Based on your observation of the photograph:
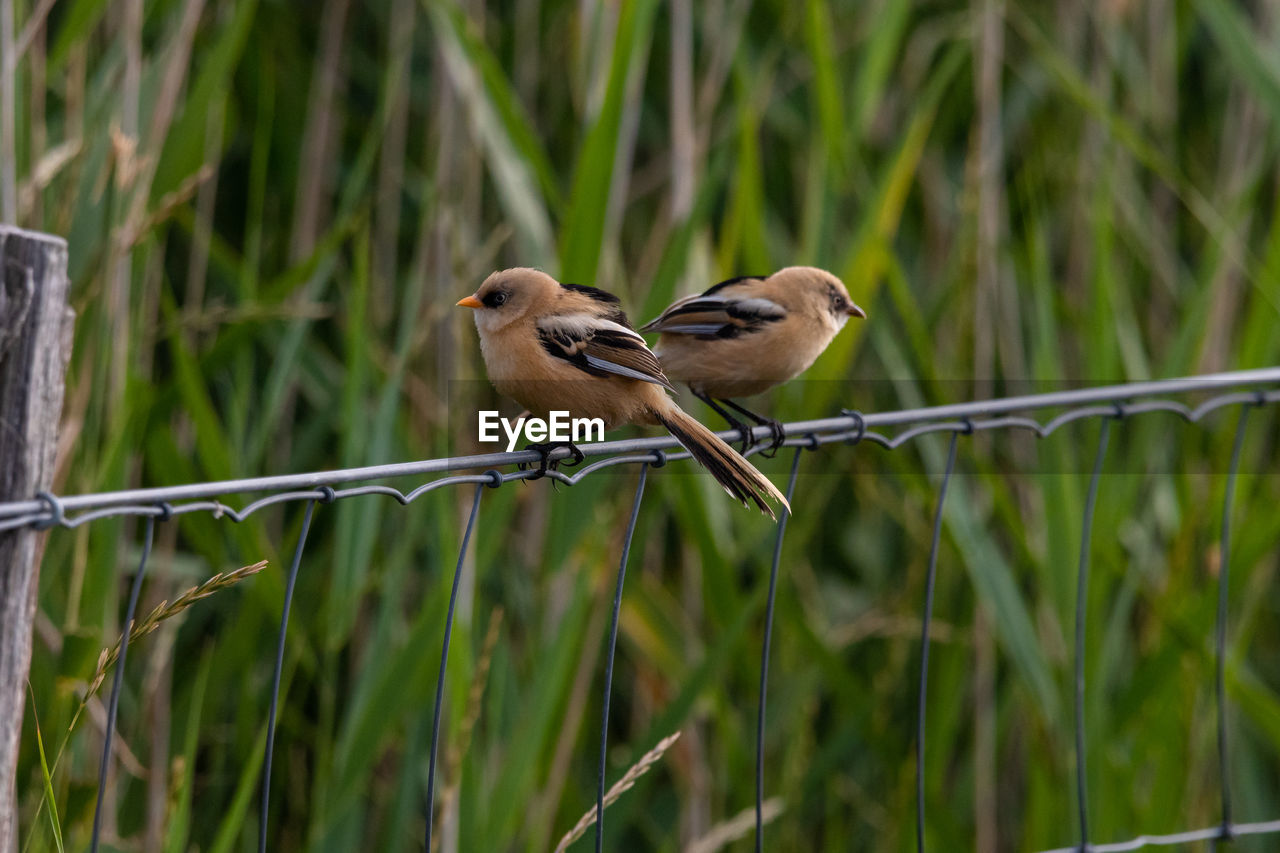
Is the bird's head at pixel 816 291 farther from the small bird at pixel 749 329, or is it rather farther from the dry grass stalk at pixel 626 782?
the dry grass stalk at pixel 626 782

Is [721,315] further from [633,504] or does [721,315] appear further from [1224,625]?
[1224,625]

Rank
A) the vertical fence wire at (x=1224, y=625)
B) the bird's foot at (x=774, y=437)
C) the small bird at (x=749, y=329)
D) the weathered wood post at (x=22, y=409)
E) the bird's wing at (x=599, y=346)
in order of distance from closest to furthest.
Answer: the weathered wood post at (x=22, y=409)
the bird's wing at (x=599, y=346)
the bird's foot at (x=774, y=437)
the vertical fence wire at (x=1224, y=625)
the small bird at (x=749, y=329)

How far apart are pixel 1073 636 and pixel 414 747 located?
101 cm

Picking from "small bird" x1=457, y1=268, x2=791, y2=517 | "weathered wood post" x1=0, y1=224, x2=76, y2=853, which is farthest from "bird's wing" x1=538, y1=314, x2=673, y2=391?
"weathered wood post" x1=0, y1=224, x2=76, y2=853

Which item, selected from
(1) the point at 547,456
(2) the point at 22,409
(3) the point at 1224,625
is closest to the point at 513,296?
(1) the point at 547,456

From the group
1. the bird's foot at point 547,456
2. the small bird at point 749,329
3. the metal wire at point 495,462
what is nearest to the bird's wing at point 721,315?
the small bird at point 749,329

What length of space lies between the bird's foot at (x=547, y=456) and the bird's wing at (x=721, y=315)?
0.46m

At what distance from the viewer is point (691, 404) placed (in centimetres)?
245

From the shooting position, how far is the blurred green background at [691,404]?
1950mm

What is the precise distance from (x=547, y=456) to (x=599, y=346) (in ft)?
0.60

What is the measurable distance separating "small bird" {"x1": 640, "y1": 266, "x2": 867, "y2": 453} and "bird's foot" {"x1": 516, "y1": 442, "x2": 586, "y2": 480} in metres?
0.42

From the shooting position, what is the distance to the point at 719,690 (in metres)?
2.22

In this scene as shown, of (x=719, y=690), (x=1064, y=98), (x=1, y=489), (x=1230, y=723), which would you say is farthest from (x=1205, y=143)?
(x=1, y=489)

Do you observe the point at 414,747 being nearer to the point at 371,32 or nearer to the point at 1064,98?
the point at 371,32
